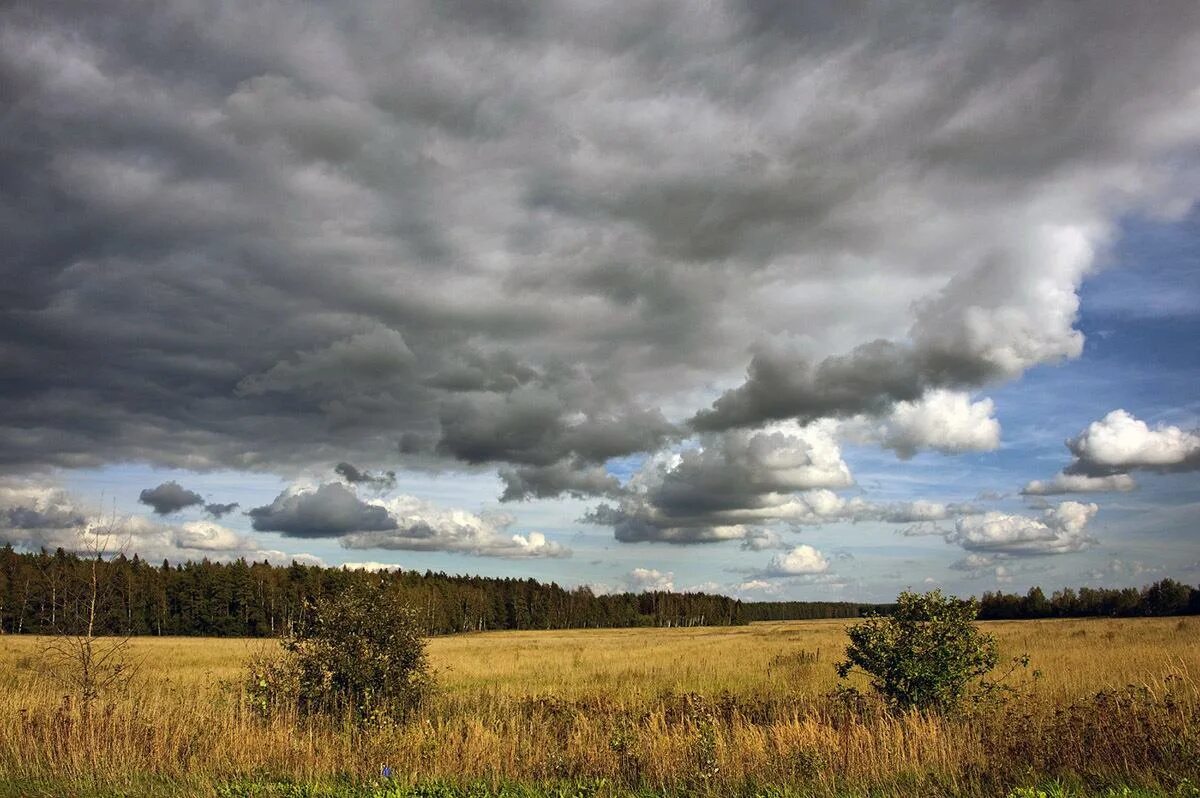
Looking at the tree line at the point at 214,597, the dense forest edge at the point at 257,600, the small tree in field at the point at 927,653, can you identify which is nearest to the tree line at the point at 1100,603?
the dense forest edge at the point at 257,600

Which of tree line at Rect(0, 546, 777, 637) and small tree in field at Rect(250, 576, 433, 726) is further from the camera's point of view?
tree line at Rect(0, 546, 777, 637)

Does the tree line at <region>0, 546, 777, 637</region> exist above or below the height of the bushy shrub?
below

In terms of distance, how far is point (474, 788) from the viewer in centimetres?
837

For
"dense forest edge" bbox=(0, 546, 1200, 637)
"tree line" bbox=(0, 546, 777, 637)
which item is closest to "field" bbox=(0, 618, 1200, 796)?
"tree line" bbox=(0, 546, 777, 637)

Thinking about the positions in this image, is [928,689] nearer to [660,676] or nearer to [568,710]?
[568,710]

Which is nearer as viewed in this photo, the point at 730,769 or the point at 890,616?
the point at 730,769

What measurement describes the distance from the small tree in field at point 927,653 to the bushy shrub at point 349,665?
26.6 ft

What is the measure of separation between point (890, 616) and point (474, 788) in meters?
8.70

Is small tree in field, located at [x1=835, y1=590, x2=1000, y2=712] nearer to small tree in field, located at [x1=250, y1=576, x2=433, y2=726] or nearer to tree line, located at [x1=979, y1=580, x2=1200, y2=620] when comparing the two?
small tree in field, located at [x1=250, y1=576, x2=433, y2=726]

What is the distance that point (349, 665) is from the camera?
1405 cm

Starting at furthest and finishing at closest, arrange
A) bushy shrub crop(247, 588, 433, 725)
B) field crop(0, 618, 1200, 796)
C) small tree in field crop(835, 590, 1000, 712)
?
bushy shrub crop(247, 588, 433, 725), small tree in field crop(835, 590, 1000, 712), field crop(0, 618, 1200, 796)

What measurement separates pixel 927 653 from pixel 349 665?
10.1 m

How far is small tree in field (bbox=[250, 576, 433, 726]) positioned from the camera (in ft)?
45.9

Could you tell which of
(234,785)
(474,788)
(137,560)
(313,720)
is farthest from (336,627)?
(137,560)
